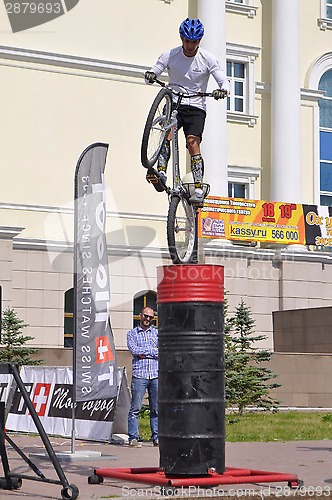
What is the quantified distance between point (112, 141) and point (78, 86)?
2398 millimetres

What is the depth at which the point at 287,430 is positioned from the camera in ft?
70.8

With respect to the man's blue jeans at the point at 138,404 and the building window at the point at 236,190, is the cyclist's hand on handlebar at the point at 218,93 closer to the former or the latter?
the man's blue jeans at the point at 138,404

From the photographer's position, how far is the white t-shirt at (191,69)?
1278cm

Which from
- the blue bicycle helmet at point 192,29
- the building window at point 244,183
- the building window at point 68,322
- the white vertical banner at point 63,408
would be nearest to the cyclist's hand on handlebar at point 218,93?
the blue bicycle helmet at point 192,29

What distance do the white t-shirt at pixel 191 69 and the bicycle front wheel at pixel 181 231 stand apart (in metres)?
1.21

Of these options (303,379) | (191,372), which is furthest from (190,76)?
(303,379)

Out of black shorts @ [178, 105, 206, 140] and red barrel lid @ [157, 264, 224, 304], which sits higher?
black shorts @ [178, 105, 206, 140]

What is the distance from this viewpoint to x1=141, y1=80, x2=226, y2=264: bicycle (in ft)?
41.0

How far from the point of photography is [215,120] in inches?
1706

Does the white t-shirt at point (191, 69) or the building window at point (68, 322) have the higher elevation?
the white t-shirt at point (191, 69)

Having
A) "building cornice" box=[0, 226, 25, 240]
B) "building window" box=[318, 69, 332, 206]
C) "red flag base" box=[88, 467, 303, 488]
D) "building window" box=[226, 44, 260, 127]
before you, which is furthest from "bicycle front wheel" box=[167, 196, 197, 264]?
"building window" box=[318, 69, 332, 206]

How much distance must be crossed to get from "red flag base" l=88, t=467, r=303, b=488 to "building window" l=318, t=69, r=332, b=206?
37.0 meters

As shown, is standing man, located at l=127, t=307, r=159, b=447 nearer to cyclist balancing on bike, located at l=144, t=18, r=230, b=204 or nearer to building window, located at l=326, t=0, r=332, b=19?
cyclist balancing on bike, located at l=144, t=18, r=230, b=204

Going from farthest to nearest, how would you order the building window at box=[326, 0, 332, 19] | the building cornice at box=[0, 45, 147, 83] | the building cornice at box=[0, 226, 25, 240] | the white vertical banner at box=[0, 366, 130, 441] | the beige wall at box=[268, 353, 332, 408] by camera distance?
the building window at box=[326, 0, 332, 19] < the building cornice at box=[0, 45, 147, 83] < the building cornice at box=[0, 226, 25, 240] < the beige wall at box=[268, 353, 332, 408] < the white vertical banner at box=[0, 366, 130, 441]
